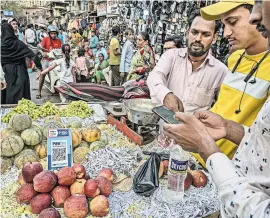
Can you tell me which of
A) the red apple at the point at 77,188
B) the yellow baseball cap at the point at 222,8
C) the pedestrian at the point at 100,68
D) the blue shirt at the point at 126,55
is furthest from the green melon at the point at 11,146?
the pedestrian at the point at 100,68

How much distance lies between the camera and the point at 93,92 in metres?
4.41

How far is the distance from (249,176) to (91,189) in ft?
2.52

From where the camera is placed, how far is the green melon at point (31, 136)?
1.81 m

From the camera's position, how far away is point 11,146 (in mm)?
1739

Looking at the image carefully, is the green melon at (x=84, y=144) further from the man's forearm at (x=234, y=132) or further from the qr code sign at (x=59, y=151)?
the man's forearm at (x=234, y=132)

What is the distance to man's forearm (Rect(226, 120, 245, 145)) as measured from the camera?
1.38 meters

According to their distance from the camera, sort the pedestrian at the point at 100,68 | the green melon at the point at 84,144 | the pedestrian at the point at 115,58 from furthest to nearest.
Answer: the pedestrian at the point at 100,68, the pedestrian at the point at 115,58, the green melon at the point at 84,144

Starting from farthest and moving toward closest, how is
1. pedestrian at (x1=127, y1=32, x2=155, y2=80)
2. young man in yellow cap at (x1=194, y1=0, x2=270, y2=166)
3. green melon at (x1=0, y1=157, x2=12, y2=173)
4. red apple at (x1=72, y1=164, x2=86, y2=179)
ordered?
pedestrian at (x1=127, y1=32, x2=155, y2=80), green melon at (x1=0, y1=157, x2=12, y2=173), young man in yellow cap at (x1=194, y1=0, x2=270, y2=166), red apple at (x1=72, y1=164, x2=86, y2=179)

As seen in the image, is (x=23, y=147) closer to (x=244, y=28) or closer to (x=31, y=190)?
(x=31, y=190)

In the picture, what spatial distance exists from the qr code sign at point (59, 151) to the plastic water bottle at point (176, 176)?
0.57 meters

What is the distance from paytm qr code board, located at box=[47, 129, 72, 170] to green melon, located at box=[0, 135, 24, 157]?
1.16ft

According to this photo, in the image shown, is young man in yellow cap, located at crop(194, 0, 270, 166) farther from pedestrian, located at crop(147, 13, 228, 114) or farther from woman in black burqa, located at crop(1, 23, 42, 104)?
woman in black burqa, located at crop(1, 23, 42, 104)

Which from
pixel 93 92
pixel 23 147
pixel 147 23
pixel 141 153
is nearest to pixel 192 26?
pixel 141 153

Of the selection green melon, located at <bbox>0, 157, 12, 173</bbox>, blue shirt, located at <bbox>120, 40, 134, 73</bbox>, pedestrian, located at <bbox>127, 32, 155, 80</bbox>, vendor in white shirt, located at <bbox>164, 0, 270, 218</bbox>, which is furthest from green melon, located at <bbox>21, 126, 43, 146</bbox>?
blue shirt, located at <bbox>120, 40, 134, 73</bbox>
